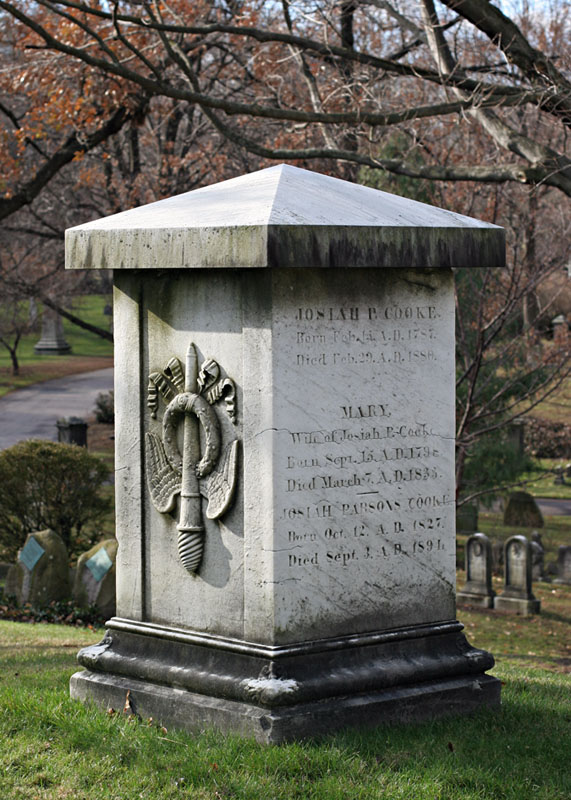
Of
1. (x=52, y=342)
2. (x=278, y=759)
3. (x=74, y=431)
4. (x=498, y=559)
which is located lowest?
(x=498, y=559)

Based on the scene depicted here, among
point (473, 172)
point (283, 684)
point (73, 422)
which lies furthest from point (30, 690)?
point (73, 422)

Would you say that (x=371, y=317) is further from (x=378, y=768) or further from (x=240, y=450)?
(x=378, y=768)

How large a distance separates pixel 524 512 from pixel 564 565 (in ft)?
15.0

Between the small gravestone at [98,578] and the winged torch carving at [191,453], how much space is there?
6058 millimetres

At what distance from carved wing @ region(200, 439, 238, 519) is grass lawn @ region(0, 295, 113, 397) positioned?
3298 centimetres

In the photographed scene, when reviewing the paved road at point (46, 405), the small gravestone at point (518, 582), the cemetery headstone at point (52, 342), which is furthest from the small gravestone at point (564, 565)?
the cemetery headstone at point (52, 342)

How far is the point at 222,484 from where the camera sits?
16.9 ft

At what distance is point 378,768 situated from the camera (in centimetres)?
450

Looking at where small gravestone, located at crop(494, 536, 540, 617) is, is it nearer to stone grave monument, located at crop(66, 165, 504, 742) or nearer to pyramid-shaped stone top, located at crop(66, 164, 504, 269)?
stone grave monument, located at crop(66, 165, 504, 742)

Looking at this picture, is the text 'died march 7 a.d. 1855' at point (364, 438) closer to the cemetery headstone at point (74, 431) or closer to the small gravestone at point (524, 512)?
the small gravestone at point (524, 512)

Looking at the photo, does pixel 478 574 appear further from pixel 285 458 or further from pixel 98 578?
pixel 285 458

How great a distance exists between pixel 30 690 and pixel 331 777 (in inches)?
79.9

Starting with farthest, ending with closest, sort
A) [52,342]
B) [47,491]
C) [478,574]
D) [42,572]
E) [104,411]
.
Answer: [52,342] → [104,411] → [478,574] → [47,491] → [42,572]

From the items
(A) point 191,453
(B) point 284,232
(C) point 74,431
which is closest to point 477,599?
(A) point 191,453
